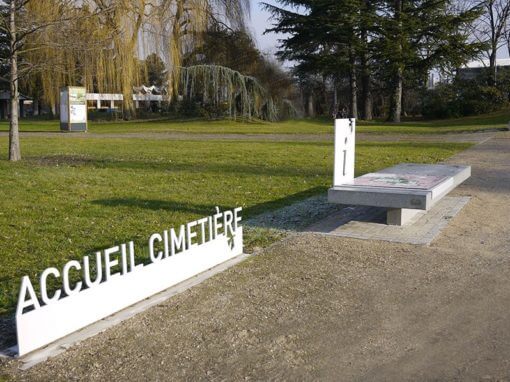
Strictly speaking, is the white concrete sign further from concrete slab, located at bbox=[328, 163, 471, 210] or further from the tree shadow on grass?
the tree shadow on grass

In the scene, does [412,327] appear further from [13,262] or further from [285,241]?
[13,262]

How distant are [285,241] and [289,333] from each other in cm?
246

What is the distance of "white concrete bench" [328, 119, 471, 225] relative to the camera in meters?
6.25

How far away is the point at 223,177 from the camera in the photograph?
11.4 m

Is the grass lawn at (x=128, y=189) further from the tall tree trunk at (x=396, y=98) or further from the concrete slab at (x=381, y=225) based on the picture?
the tall tree trunk at (x=396, y=98)

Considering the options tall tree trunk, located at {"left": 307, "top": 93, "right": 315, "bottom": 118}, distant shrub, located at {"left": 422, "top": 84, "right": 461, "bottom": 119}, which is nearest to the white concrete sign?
distant shrub, located at {"left": 422, "top": 84, "right": 461, "bottom": 119}

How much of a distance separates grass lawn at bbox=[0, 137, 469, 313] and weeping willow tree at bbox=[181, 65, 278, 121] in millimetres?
16861

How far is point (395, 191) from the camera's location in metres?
6.39

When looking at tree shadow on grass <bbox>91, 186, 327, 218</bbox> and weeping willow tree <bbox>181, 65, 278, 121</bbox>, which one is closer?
tree shadow on grass <bbox>91, 186, 327, 218</bbox>

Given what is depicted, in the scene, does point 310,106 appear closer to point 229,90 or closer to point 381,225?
point 229,90

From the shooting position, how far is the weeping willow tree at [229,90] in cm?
3416

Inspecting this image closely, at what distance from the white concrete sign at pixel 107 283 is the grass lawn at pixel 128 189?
69cm

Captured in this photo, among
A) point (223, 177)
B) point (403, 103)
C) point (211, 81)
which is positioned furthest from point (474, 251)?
point (403, 103)

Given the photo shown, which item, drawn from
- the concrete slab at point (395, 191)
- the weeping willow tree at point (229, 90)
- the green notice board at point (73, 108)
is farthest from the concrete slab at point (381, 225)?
the weeping willow tree at point (229, 90)
